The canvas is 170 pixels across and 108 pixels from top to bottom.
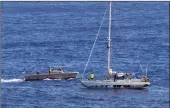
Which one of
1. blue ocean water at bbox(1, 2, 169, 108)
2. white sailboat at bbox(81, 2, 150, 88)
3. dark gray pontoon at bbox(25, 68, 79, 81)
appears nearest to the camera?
blue ocean water at bbox(1, 2, 169, 108)

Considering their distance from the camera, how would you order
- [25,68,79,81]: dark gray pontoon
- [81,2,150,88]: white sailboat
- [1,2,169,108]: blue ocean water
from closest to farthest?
[1,2,169,108]: blue ocean water < [81,2,150,88]: white sailboat < [25,68,79,81]: dark gray pontoon

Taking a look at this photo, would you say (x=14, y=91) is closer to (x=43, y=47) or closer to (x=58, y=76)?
(x=58, y=76)

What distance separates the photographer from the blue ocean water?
4491 inches

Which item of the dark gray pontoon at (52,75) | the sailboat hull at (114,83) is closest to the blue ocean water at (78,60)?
the sailboat hull at (114,83)

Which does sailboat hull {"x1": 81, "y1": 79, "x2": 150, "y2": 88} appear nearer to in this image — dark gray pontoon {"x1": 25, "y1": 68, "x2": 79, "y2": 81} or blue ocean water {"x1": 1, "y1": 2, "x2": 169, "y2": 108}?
blue ocean water {"x1": 1, "y1": 2, "x2": 169, "y2": 108}

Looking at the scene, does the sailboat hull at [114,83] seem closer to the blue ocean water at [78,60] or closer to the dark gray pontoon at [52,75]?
the blue ocean water at [78,60]

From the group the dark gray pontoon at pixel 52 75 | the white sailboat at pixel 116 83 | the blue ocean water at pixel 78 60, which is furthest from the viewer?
the dark gray pontoon at pixel 52 75

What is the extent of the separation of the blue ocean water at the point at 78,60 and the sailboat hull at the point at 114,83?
938mm

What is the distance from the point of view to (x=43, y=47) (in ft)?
524

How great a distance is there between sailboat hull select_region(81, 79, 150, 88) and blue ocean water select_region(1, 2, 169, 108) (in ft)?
3.08

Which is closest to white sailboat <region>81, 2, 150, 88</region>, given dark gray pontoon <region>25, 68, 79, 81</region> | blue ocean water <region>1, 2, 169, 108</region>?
blue ocean water <region>1, 2, 169, 108</region>

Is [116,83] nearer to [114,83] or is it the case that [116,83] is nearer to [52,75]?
[114,83]

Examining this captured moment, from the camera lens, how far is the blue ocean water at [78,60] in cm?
11406

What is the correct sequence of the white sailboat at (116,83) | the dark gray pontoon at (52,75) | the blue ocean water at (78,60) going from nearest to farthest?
the blue ocean water at (78,60) < the white sailboat at (116,83) < the dark gray pontoon at (52,75)
